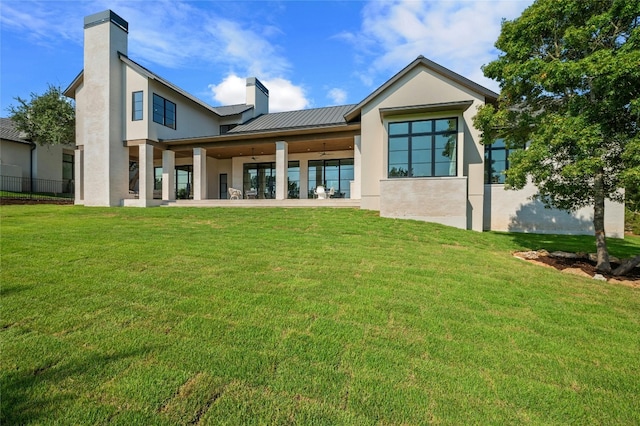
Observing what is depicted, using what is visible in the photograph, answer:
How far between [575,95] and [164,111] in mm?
20520

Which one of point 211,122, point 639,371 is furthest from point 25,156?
point 639,371

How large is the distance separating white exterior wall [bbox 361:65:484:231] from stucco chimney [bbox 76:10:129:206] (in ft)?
48.3

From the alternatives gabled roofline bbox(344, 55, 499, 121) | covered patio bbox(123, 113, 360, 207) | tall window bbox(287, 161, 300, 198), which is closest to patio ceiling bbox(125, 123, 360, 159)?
covered patio bbox(123, 113, 360, 207)

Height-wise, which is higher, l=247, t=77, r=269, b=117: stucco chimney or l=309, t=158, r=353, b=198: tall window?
l=247, t=77, r=269, b=117: stucco chimney

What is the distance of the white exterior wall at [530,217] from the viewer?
565 inches

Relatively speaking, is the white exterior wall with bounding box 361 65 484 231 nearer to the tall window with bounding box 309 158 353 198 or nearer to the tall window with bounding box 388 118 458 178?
the tall window with bounding box 388 118 458 178

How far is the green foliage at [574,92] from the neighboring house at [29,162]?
29875 millimetres

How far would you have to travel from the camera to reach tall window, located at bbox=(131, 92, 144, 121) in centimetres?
1797

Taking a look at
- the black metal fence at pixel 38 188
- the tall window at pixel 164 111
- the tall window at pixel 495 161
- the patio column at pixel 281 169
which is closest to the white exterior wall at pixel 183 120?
the tall window at pixel 164 111

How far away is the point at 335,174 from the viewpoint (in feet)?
67.6

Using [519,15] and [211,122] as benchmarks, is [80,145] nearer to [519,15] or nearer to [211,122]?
[211,122]

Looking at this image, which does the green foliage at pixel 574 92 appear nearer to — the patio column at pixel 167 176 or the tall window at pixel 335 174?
the tall window at pixel 335 174

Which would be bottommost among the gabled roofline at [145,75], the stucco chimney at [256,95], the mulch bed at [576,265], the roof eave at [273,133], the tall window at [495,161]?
the mulch bed at [576,265]

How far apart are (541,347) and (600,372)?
1.67 feet
